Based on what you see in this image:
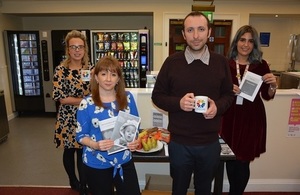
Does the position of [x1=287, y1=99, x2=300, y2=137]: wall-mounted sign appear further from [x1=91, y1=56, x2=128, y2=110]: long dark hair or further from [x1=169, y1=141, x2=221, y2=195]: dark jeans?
[x1=91, y1=56, x2=128, y2=110]: long dark hair

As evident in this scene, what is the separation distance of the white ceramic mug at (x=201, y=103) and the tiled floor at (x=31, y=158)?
212 cm

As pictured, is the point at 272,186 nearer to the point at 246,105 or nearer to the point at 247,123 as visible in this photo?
the point at 247,123

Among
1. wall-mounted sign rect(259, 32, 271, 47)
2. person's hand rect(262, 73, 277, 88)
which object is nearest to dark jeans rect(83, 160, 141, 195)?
person's hand rect(262, 73, 277, 88)

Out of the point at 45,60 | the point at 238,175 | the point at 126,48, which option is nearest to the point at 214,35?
the point at 126,48

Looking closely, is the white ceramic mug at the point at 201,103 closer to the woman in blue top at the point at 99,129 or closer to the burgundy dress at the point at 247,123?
the woman in blue top at the point at 99,129

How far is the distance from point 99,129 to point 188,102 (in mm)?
594

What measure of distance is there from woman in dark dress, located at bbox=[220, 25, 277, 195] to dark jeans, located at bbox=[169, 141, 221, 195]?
0.51 m

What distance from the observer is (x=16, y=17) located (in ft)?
19.4

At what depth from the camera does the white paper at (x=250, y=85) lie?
1.92 metres

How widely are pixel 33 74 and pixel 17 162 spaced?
2.70 metres

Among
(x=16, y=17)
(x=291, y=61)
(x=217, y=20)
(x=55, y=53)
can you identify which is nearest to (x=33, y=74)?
(x=55, y=53)

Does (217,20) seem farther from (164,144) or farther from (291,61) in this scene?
(164,144)

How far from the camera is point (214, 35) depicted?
18.4ft

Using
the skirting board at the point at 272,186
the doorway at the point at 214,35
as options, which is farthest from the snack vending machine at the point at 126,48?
the skirting board at the point at 272,186
